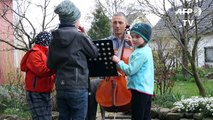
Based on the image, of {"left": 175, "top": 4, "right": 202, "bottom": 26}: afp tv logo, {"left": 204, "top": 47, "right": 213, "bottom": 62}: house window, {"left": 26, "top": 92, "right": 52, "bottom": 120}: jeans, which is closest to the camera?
{"left": 26, "top": 92, "right": 52, "bottom": 120}: jeans

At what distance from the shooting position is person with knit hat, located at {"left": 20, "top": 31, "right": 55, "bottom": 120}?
4.23 metres

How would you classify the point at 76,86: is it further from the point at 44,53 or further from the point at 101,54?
the point at 44,53

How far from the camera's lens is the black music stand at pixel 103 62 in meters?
3.89

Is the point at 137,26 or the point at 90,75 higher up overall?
the point at 137,26

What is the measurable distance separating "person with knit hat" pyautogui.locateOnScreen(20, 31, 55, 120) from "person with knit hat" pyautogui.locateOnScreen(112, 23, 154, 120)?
89 cm

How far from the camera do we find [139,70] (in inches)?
154

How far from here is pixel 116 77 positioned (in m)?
4.18

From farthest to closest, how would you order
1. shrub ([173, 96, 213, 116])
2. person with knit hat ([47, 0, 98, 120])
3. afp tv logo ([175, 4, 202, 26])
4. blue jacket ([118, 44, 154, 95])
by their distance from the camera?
afp tv logo ([175, 4, 202, 26]) → shrub ([173, 96, 213, 116]) → blue jacket ([118, 44, 154, 95]) → person with knit hat ([47, 0, 98, 120])

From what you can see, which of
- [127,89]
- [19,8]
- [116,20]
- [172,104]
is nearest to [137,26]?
[116,20]

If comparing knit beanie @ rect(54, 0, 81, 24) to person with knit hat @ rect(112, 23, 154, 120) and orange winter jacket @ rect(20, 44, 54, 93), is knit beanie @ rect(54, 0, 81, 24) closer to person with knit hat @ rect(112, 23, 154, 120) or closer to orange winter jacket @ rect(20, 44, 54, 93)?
person with knit hat @ rect(112, 23, 154, 120)

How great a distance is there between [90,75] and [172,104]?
3274mm

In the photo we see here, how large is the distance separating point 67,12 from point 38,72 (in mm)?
870

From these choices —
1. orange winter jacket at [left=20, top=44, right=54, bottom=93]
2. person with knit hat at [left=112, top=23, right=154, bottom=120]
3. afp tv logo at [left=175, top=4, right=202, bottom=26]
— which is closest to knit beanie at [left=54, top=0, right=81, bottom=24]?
person with knit hat at [left=112, top=23, right=154, bottom=120]

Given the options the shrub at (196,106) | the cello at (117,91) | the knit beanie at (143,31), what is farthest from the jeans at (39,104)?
the shrub at (196,106)
